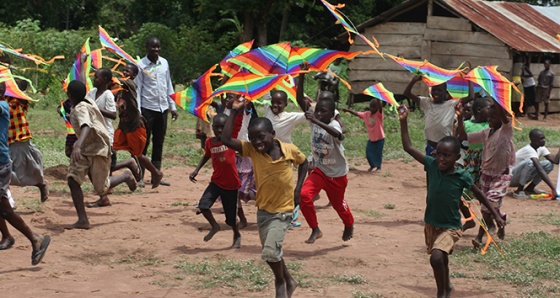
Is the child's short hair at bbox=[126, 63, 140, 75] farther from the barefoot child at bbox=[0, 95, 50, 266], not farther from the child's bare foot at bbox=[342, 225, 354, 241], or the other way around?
the child's bare foot at bbox=[342, 225, 354, 241]

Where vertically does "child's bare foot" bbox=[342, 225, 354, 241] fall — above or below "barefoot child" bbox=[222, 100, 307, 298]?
below

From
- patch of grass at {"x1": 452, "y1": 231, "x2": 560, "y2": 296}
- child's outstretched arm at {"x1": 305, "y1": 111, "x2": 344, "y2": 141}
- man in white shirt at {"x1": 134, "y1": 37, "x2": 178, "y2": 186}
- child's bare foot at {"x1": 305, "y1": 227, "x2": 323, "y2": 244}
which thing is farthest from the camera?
man in white shirt at {"x1": 134, "y1": 37, "x2": 178, "y2": 186}

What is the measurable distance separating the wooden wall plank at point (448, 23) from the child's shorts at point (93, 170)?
14141mm

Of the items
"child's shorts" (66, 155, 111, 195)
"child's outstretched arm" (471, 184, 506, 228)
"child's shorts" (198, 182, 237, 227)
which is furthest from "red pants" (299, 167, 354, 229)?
"child's shorts" (66, 155, 111, 195)

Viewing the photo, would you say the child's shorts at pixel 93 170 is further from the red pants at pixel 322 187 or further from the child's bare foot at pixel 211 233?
the red pants at pixel 322 187

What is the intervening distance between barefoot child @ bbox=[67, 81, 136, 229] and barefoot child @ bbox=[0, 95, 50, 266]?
88 cm

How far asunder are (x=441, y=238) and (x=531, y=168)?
5651mm

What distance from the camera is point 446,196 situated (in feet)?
18.9

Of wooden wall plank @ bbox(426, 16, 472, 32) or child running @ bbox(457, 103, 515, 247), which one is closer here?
child running @ bbox(457, 103, 515, 247)

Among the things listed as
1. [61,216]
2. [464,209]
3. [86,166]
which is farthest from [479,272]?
[61,216]

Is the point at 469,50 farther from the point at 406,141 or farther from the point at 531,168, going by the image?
the point at 406,141

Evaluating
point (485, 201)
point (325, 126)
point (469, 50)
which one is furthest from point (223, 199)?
point (469, 50)

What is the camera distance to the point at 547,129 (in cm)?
1884

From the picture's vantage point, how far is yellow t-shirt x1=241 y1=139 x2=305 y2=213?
5781 mm
